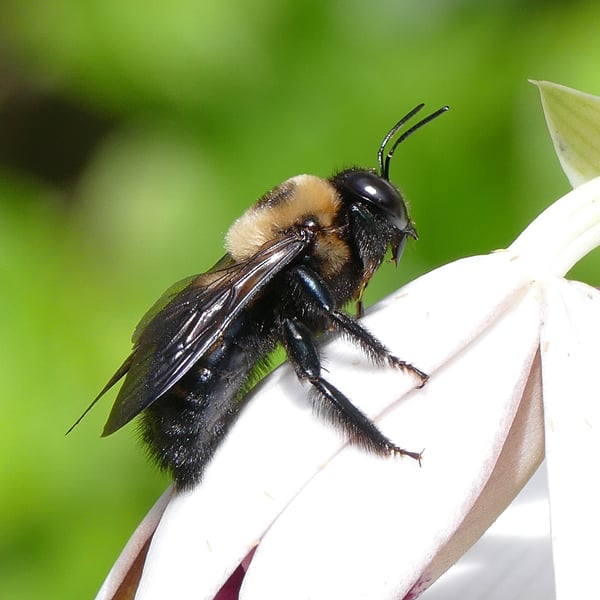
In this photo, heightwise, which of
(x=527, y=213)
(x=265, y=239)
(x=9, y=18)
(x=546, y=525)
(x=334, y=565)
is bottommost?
(x=527, y=213)

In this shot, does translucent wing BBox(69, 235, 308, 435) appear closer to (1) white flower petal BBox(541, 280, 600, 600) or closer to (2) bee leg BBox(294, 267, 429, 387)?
(2) bee leg BBox(294, 267, 429, 387)

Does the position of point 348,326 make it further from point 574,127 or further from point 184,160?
point 184,160

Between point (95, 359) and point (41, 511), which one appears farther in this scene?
point (95, 359)

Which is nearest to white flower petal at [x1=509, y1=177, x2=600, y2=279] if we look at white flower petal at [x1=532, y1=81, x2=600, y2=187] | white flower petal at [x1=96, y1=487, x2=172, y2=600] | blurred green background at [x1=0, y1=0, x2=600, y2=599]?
white flower petal at [x1=532, y1=81, x2=600, y2=187]

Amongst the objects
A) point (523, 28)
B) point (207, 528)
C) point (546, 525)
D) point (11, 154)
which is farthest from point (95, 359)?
point (207, 528)

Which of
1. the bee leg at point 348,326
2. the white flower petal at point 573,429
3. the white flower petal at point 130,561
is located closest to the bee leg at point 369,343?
the bee leg at point 348,326

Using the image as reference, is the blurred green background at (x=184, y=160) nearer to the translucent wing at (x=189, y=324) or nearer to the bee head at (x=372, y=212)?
the bee head at (x=372, y=212)

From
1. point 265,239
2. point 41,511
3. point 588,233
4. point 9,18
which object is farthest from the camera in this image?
point 9,18

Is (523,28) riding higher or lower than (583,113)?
lower

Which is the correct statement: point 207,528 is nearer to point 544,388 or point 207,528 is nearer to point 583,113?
point 544,388
